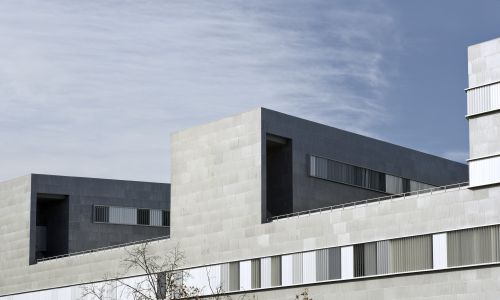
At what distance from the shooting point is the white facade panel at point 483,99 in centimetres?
6144

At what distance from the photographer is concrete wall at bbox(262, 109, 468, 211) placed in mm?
78875

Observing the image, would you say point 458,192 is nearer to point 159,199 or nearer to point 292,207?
point 292,207

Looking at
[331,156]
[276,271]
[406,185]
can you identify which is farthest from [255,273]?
[406,185]

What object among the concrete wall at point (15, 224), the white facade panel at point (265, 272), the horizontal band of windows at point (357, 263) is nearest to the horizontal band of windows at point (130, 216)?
the concrete wall at point (15, 224)

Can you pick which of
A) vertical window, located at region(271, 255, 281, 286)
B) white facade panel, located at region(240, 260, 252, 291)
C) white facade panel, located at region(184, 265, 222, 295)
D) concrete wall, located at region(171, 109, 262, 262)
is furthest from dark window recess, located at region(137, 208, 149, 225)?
vertical window, located at region(271, 255, 281, 286)

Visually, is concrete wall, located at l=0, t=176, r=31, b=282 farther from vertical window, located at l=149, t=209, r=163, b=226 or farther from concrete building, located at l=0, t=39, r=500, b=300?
vertical window, located at l=149, t=209, r=163, b=226

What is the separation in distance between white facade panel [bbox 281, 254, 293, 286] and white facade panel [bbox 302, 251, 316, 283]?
1.19m

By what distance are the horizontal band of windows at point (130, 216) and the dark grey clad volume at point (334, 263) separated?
4084cm

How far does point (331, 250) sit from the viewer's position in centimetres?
7000

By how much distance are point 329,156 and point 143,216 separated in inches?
1287

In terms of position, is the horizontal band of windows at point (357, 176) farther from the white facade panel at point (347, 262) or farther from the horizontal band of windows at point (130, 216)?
the horizontal band of windows at point (130, 216)

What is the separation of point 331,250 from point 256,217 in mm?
7557

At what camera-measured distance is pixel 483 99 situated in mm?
62219

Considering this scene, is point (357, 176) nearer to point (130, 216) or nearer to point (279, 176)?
point (279, 176)
